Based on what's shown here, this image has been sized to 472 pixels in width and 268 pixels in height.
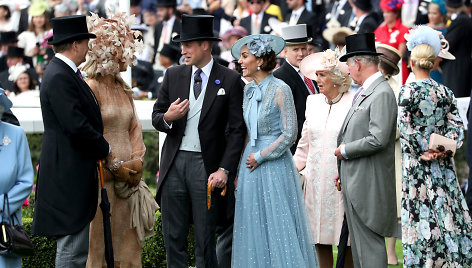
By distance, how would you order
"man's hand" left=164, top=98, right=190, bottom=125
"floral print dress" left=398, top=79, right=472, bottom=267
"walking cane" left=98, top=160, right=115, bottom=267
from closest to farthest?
"walking cane" left=98, top=160, right=115, bottom=267 → "man's hand" left=164, top=98, right=190, bottom=125 → "floral print dress" left=398, top=79, right=472, bottom=267

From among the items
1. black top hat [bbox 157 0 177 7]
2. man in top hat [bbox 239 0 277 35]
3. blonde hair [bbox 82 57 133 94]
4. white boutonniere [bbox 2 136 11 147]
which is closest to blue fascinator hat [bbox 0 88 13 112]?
white boutonniere [bbox 2 136 11 147]

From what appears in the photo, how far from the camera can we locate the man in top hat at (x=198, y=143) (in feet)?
23.8

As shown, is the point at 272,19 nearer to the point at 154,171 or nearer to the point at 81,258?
the point at 154,171

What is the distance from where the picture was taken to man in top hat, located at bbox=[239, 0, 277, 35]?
14695 mm

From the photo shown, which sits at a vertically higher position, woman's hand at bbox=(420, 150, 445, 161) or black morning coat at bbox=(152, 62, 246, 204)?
black morning coat at bbox=(152, 62, 246, 204)

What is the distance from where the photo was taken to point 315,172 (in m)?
8.12

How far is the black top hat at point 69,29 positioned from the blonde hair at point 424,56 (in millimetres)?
2964

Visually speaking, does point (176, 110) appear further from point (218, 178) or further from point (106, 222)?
point (106, 222)

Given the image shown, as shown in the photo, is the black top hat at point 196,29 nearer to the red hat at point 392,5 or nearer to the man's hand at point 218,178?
the man's hand at point 218,178

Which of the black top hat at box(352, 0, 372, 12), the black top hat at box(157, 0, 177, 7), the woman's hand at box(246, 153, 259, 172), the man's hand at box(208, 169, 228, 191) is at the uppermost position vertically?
the black top hat at box(157, 0, 177, 7)

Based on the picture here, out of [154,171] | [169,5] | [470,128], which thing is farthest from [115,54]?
[169,5]

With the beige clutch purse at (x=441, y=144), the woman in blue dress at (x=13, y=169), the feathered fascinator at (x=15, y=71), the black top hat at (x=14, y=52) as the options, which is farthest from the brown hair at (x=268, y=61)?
the black top hat at (x=14, y=52)

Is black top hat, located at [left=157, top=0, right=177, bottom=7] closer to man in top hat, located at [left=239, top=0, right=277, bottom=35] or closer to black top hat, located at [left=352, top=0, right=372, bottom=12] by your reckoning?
man in top hat, located at [left=239, top=0, right=277, bottom=35]

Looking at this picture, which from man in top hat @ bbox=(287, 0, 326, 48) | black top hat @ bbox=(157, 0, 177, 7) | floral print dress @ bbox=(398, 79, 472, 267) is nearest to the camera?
floral print dress @ bbox=(398, 79, 472, 267)
